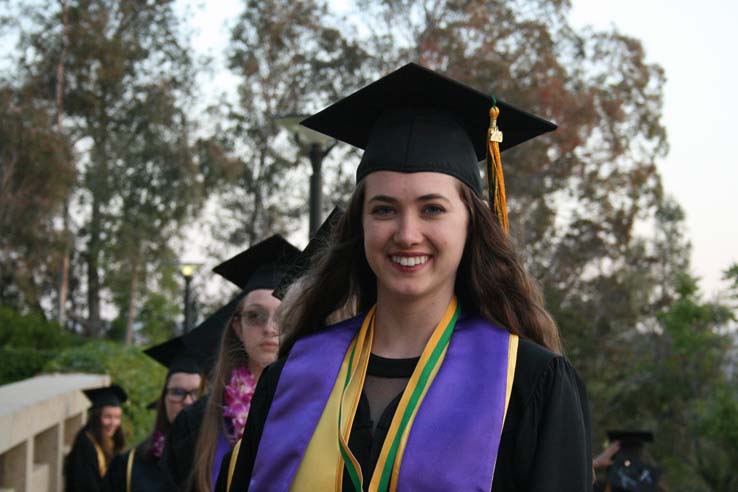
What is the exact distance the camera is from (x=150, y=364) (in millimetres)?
18203

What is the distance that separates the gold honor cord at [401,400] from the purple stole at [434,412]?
23mm

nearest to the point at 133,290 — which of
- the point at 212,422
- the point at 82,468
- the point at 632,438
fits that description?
the point at 82,468

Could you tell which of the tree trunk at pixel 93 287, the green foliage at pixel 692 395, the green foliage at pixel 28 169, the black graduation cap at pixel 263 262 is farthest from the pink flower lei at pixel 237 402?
the tree trunk at pixel 93 287

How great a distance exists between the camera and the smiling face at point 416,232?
2.53 meters

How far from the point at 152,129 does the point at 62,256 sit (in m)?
4.84

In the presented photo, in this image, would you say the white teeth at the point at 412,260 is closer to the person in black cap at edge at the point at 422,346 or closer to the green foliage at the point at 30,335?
the person in black cap at edge at the point at 422,346

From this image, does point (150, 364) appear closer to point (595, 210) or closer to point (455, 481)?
point (595, 210)

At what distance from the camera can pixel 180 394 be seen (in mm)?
6551

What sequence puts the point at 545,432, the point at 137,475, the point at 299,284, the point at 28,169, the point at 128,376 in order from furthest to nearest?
the point at 28,169
the point at 128,376
the point at 137,475
the point at 299,284
the point at 545,432

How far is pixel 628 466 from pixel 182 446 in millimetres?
4519

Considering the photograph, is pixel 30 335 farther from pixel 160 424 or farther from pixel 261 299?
pixel 261 299

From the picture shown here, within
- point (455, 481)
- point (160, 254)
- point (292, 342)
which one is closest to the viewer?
point (455, 481)

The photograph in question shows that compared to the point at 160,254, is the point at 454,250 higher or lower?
lower

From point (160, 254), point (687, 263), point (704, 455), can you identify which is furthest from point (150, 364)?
point (687, 263)
